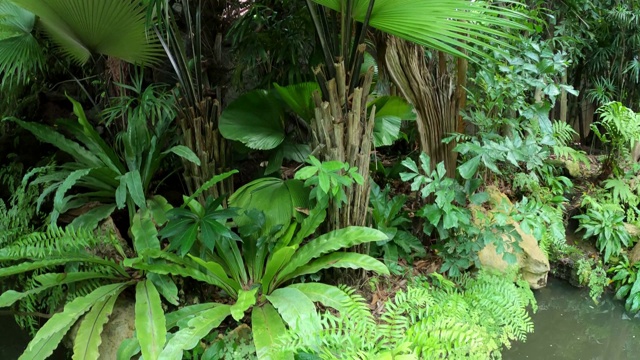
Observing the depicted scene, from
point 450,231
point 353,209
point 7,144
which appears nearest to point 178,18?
point 7,144

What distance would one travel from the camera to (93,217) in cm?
229

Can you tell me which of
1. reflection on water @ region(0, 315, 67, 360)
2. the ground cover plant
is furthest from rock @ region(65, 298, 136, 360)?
reflection on water @ region(0, 315, 67, 360)

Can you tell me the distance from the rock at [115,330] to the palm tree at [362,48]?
1.00 metres

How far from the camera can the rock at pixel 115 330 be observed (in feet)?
6.30

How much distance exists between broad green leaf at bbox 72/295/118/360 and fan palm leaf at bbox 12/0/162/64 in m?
1.24

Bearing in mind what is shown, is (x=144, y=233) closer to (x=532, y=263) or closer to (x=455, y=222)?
(x=455, y=222)

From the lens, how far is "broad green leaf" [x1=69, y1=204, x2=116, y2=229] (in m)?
2.25

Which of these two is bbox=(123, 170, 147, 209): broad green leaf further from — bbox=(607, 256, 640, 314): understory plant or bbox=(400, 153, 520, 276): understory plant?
bbox=(607, 256, 640, 314): understory plant

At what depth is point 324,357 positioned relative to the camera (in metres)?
1.47

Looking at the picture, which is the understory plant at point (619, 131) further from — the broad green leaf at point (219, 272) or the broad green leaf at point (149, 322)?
the broad green leaf at point (149, 322)

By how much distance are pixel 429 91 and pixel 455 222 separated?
2.40 feet

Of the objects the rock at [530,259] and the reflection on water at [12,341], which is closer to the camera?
the reflection on water at [12,341]

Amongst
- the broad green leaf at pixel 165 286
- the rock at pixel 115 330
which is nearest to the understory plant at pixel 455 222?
the broad green leaf at pixel 165 286

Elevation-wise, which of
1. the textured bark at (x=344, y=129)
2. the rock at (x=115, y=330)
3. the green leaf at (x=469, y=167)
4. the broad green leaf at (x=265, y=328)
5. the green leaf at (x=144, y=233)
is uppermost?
the textured bark at (x=344, y=129)
